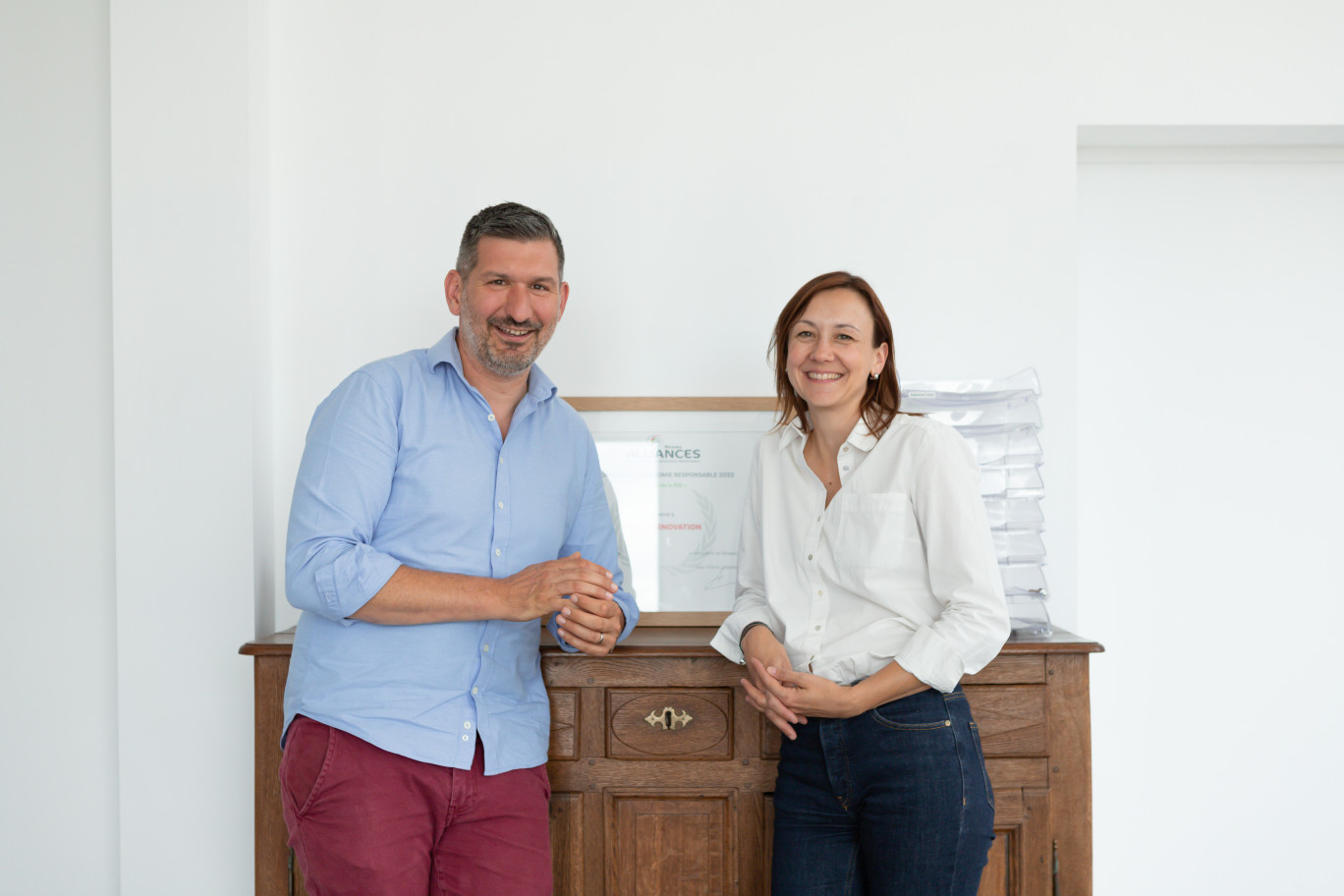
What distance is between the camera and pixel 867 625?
1638mm

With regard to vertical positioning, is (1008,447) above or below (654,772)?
Result: above

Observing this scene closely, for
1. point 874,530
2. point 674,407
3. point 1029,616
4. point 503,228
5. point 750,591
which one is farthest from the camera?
point 674,407

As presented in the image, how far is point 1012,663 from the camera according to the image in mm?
1892

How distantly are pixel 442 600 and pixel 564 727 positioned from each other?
19.8 inches

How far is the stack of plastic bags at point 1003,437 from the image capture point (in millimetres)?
2170

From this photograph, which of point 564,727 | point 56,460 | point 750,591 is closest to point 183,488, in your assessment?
point 56,460

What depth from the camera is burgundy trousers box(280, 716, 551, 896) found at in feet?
5.10

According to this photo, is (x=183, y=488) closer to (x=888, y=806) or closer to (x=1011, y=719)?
(x=888, y=806)

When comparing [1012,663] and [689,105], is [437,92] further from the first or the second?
[1012,663]

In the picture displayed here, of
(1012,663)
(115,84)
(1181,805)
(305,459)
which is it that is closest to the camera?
(305,459)

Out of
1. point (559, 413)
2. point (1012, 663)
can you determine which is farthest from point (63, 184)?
point (1012, 663)

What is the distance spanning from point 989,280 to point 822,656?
4.17 feet

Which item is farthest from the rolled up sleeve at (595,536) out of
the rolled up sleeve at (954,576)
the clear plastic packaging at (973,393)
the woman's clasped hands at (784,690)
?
the clear plastic packaging at (973,393)

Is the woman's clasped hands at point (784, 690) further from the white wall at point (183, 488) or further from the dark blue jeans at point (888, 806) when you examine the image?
the white wall at point (183, 488)
